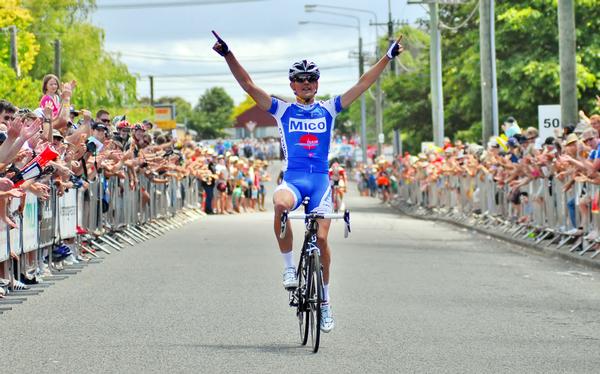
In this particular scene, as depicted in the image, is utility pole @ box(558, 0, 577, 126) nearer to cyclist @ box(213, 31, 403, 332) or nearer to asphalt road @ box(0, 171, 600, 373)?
asphalt road @ box(0, 171, 600, 373)

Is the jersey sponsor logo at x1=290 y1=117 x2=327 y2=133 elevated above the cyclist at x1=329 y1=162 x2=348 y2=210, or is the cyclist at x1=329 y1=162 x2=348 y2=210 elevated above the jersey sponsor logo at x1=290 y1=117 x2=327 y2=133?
the cyclist at x1=329 y1=162 x2=348 y2=210

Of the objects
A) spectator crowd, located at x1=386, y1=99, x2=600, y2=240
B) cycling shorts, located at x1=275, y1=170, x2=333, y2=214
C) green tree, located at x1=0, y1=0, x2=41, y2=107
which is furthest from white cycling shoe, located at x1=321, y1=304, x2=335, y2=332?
green tree, located at x1=0, y1=0, x2=41, y2=107

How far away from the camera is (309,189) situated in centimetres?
1120

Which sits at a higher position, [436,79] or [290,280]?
[436,79]

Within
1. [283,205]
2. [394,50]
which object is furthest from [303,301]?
[394,50]

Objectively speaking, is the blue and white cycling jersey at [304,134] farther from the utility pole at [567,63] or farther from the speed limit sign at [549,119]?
the speed limit sign at [549,119]

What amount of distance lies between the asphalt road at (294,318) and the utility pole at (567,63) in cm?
555

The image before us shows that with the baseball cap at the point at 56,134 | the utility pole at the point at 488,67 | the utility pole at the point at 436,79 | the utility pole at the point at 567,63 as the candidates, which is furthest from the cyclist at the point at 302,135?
the utility pole at the point at 436,79

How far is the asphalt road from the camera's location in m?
10.1

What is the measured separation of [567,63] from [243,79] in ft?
51.2

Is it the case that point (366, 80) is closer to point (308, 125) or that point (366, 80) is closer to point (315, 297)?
point (308, 125)

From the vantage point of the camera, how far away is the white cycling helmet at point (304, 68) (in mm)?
11242

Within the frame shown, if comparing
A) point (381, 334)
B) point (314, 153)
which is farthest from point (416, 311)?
point (314, 153)

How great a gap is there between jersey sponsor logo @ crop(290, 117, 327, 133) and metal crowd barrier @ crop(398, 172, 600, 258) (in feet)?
29.8
